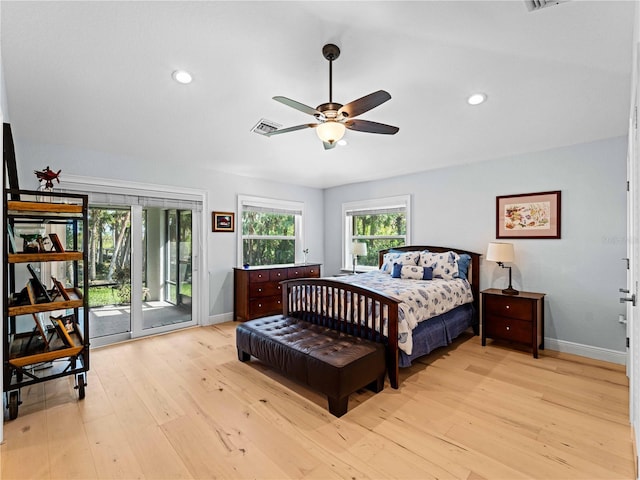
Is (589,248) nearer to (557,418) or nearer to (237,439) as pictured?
(557,418)

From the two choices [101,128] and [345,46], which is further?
[101,128]

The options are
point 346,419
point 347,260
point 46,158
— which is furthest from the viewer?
point 347,260

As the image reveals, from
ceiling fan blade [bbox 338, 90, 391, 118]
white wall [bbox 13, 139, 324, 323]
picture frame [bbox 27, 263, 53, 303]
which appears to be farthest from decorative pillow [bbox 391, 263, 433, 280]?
picture frame [bbox 27, 263, 53, 303]

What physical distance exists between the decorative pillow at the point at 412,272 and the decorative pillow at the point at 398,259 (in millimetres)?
123

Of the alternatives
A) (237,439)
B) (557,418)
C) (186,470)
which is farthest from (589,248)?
(186,470)

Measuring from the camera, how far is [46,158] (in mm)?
3422

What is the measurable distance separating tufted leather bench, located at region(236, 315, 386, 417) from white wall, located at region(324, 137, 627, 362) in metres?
2.41

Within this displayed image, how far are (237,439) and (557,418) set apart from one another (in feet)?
7.48

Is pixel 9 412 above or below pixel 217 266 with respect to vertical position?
below

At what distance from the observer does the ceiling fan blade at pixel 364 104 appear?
1897mm

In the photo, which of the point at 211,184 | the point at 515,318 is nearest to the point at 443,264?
the point at 515,318

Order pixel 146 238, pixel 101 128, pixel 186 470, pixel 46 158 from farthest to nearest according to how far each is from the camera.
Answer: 1. pixel 146 238
2. pixel 46 158
3. pixel 101 128
4. pixel 186 470

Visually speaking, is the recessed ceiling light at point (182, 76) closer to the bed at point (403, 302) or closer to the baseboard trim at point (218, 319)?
the bed at point (403, 302)

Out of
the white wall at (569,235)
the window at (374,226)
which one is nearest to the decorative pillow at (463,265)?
the white wall at (569,235)
